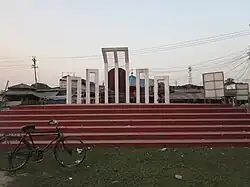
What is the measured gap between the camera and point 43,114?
1103cm

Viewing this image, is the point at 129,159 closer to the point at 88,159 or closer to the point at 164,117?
the point at 88,159

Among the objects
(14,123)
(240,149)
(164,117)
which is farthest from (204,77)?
(14,123)

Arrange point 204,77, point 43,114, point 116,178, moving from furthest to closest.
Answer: point 204,77
point 43,114
point 116,178

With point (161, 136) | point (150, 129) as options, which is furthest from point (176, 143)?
point (150, 129)

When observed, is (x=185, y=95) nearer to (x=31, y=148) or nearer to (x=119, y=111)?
(x=119, y=111)

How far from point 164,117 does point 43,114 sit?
14.0 ft

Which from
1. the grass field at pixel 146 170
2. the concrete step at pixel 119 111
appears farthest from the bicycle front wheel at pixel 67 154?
the concrete step at pixel 119 111

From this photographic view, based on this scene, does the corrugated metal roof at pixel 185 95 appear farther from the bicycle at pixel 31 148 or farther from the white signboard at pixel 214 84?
the bicycle at pixel 31 148

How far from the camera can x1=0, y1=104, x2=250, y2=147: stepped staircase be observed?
9.10 meters

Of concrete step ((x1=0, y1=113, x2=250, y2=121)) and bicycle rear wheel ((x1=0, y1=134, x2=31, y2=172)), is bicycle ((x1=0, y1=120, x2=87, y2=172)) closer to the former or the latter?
bicycle rear wheel ((x1=0, y1=134, x2=31, y2=172))

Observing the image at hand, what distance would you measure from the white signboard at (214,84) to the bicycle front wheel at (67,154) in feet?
31.3

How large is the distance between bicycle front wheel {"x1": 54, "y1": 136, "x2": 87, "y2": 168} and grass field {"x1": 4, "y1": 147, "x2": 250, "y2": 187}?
154mm

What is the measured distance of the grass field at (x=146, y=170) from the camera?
528 cm

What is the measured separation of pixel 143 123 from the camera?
10.1 meters
